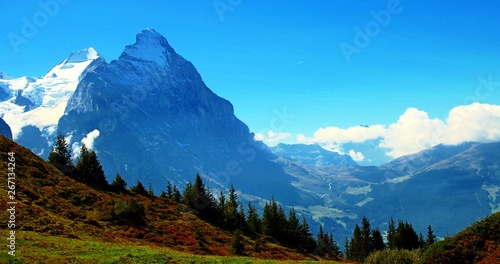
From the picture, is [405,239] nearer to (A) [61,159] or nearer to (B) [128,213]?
(B) [128,213]

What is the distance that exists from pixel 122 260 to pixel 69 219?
21367 millimetres

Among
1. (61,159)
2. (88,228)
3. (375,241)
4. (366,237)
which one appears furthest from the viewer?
(375,241)

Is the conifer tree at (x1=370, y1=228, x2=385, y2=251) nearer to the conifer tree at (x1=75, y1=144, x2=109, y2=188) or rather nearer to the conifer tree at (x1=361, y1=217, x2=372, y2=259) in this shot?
the conifer tree at (x1=361, y1=217, x2=372, y2=259)

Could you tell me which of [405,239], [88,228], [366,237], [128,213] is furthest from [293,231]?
[88,228]

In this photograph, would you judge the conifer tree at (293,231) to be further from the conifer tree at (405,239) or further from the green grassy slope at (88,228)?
the conifer tree at (405,239)

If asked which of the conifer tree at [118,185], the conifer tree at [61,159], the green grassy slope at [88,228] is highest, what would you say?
the conifer tree at [61,159]

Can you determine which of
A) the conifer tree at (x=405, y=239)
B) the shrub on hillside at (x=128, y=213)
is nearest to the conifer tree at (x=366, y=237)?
the conifer tree at (x=405, y=239)

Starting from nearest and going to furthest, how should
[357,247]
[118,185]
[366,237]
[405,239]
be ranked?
[118,185]
[405,239]
[357,247]
[366,237]

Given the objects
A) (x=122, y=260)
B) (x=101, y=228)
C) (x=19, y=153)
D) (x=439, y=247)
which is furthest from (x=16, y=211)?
(x=439, y=247)

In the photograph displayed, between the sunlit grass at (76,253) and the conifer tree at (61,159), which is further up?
the conifer tree at (61,159)

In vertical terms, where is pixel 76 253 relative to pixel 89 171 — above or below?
below

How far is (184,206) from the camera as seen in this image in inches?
3536

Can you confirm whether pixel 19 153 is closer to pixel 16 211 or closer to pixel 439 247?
pixel 16 211

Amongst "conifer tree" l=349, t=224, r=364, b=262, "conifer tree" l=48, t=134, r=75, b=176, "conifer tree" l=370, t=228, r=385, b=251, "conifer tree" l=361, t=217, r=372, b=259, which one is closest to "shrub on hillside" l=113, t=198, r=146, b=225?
"conifer tree" l=48, t=134, r=75, b=176
